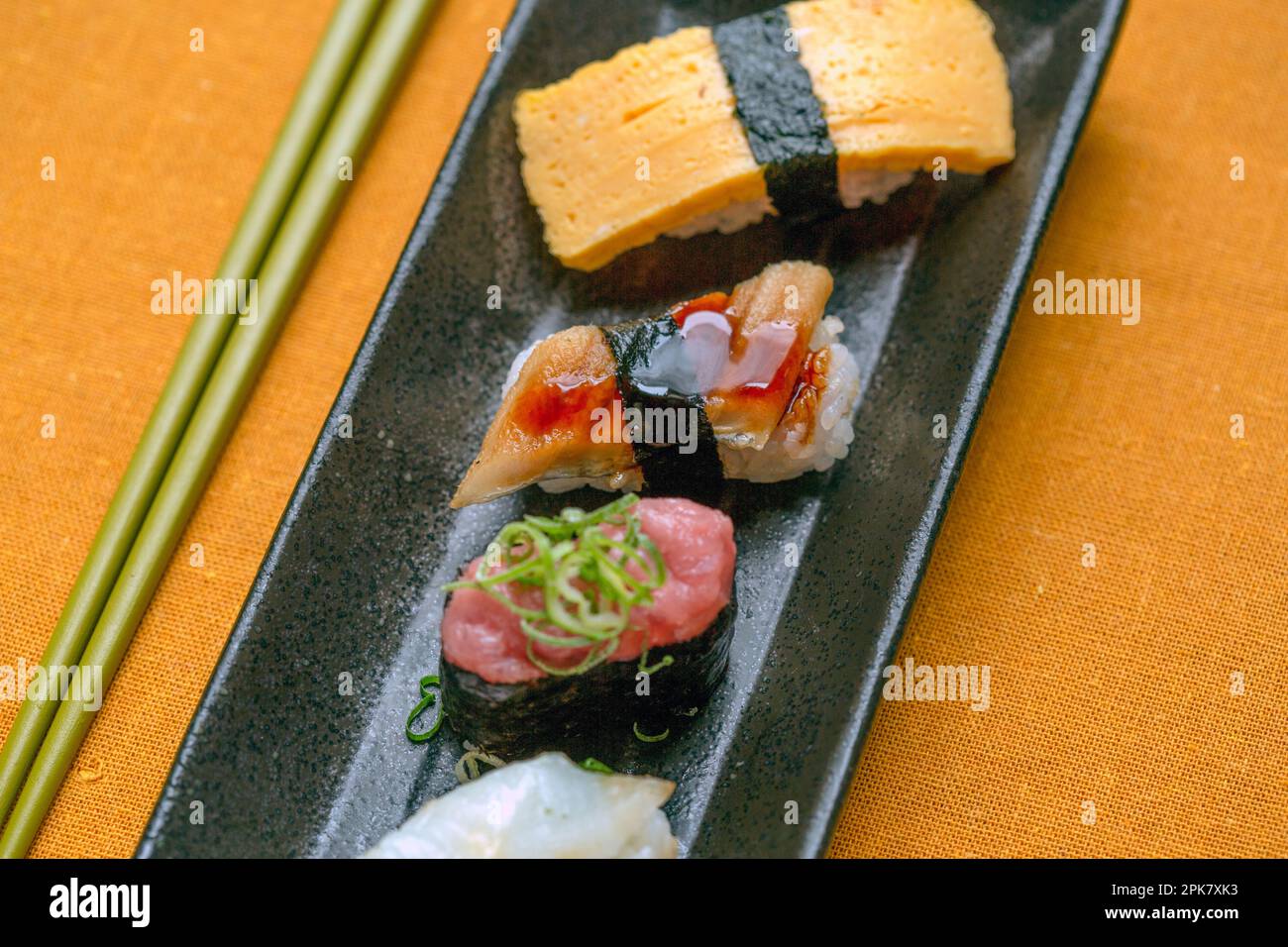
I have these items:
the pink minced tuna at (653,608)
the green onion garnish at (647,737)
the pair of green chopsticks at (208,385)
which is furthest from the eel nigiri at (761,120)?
the green onion garnish at (647,737)

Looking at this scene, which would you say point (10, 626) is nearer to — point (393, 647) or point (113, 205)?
point (393, 647)

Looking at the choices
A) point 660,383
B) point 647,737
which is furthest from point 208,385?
point 647,737

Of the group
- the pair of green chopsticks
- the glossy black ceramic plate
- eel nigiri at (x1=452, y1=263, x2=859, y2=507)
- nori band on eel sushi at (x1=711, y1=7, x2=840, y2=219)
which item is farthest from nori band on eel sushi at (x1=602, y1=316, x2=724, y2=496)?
the pair of green chopsticks

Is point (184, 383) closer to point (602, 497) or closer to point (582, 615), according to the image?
point (602, 497)

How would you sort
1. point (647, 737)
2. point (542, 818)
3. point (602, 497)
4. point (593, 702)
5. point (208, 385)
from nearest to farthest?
point (542, 818) → point (593, 702) → point (647, 737) → point (602, 497) → point (208, 385)

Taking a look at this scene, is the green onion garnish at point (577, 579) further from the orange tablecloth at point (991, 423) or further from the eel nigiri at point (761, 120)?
the eel nigiri at point (761, 120)
